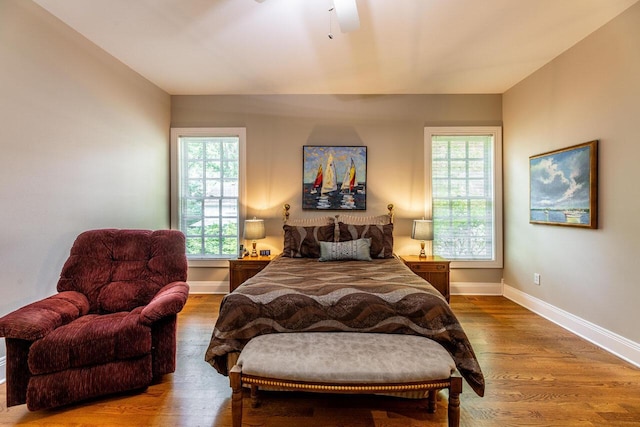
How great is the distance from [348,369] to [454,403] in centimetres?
51

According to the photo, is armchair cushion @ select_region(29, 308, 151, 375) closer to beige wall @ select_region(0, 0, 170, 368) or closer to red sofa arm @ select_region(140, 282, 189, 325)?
red sofa arm @ select_region(140, 282, 189, 325)

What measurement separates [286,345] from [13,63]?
9.16 ft

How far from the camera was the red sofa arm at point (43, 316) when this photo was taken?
160 centimetres

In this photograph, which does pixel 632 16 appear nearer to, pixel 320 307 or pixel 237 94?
pixel 320 307

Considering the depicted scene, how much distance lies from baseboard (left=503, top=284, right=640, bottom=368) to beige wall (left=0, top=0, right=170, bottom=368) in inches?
186

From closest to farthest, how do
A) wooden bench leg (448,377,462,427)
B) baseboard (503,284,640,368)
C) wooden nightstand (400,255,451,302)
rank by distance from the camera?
1. wooden bench leg (448,377,462,427)
2. baseboard (503,284,640,368)
3. wooden nightstand (400,255,451,302)

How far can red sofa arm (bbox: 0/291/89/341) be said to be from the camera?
1600 mm

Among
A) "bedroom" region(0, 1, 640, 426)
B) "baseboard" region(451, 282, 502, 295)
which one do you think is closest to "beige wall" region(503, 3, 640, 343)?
"bedroom" region(0, 1, 640, 426)

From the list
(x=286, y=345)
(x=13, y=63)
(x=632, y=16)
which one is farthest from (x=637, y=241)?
(x=13, y=63)

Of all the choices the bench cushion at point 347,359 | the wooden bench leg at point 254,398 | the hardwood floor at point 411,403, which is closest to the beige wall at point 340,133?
the hardwood floor at point 411,403

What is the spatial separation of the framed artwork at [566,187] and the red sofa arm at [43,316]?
427cm

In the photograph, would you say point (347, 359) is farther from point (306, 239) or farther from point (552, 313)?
point (552, 313)

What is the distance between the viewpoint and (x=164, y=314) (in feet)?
6.18

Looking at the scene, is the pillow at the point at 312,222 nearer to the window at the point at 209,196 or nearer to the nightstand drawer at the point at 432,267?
the window at the point at 209,196
